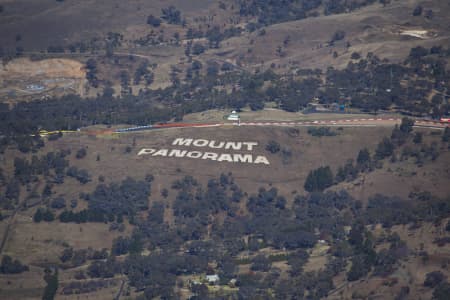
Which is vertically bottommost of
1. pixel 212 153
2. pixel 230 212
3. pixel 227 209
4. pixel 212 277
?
pixel 212 277

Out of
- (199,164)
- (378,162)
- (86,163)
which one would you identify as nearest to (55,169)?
(86,163)

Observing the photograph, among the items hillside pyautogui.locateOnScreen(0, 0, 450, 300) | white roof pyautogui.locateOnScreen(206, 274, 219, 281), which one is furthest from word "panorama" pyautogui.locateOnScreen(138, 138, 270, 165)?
Result: white roof pyautogui.locateOnScreen(206, 274, 219, 281)

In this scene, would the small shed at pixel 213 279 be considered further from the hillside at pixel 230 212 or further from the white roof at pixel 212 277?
the hillside at pixel 230 212

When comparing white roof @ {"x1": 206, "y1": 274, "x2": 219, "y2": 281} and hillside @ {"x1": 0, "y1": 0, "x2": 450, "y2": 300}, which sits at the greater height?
hillside @ {"x1": 0, "y1": 0, "x2": 450, "y2": 300}

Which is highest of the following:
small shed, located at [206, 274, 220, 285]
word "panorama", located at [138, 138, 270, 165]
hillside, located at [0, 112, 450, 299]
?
word "panorama", located at [138, 138, 270, 165]

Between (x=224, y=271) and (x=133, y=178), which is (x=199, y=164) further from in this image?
(x=224, y=271)

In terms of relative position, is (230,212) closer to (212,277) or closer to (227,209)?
(227,209)

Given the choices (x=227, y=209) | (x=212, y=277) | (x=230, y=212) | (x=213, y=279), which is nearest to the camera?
(x=213, y=279)

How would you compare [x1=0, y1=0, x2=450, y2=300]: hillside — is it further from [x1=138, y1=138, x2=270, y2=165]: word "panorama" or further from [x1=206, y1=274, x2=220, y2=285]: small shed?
[x1=138, y1=138, x2=270, y2=165]: word "panorama"


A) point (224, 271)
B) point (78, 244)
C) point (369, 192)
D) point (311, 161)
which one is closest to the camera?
point (224, 271)

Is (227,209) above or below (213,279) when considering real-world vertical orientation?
above

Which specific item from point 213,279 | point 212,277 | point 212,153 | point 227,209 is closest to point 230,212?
point 227,209
